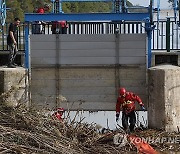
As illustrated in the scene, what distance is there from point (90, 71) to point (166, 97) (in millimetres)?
2674

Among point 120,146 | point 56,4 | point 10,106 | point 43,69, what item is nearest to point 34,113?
point 10,106

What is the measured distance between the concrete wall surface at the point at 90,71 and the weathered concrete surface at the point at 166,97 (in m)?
1.11

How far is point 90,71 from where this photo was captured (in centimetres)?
1511

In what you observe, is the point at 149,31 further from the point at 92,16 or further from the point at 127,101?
the point at 127,101

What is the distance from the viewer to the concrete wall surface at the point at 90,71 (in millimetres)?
15000

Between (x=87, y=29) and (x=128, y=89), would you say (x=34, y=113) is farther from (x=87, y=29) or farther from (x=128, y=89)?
(x=87, y=29)

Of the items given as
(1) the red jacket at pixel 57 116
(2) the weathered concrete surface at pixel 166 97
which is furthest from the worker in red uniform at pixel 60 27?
(1) the red jacket at pixel 57 116

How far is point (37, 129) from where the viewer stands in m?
10.6

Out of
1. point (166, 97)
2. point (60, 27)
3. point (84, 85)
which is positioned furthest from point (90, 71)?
point (166, 97)

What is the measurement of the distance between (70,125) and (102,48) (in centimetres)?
399

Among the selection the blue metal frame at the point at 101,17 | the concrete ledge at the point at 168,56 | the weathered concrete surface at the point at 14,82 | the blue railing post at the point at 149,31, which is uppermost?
the blue metal frame at the point at 101,17

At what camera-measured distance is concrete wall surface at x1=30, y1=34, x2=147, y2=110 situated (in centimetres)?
1500

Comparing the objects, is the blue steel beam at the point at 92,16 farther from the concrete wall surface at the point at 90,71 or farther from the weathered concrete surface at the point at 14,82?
the weathered concrete surface at the point at 14,82

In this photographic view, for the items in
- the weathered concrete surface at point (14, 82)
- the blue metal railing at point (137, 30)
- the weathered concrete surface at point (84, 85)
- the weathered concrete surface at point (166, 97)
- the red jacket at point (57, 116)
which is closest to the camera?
the red jacket at point (57, 116)
